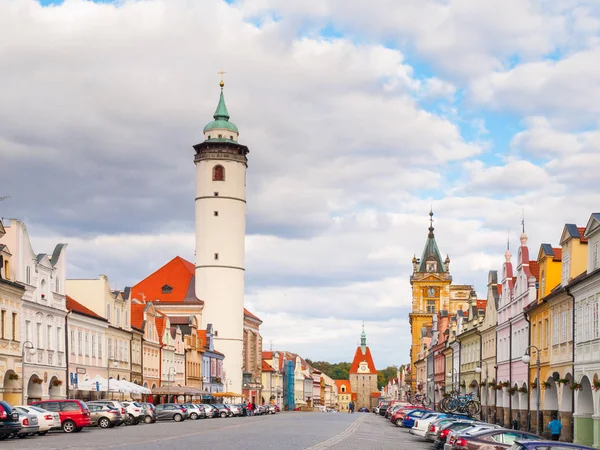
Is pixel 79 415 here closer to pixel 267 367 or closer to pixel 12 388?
pixel 12 388

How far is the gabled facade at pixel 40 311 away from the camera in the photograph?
192 feet

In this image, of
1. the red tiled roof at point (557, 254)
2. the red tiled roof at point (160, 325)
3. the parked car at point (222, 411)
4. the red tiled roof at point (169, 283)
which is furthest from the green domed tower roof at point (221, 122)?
the red tiled roof at point (557, 254)

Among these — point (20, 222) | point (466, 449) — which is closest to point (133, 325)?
point (20, 222)

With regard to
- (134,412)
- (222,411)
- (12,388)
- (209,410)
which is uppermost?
(12,388)

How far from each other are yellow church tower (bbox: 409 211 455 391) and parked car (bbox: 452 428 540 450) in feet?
509

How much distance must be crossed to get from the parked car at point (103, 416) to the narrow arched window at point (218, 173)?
73.0 meters

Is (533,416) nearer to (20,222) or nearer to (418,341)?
(20,222)

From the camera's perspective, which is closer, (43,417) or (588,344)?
(588,344)

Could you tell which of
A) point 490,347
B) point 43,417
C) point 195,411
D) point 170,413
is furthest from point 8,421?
point 490,347

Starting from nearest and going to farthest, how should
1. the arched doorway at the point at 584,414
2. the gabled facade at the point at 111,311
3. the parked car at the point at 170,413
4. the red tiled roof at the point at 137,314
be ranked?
the arched doorway at the point at 584,414
the parked car at the point at 170,413
the gabled facade at the point at 111,311
the red tiled roof at the point at 137,314

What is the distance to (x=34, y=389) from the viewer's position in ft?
202

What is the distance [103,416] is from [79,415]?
717 centimetres

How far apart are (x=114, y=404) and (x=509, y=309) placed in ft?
84.1

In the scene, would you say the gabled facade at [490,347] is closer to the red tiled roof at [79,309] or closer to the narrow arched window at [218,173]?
the red tiled roof at [79,309]
